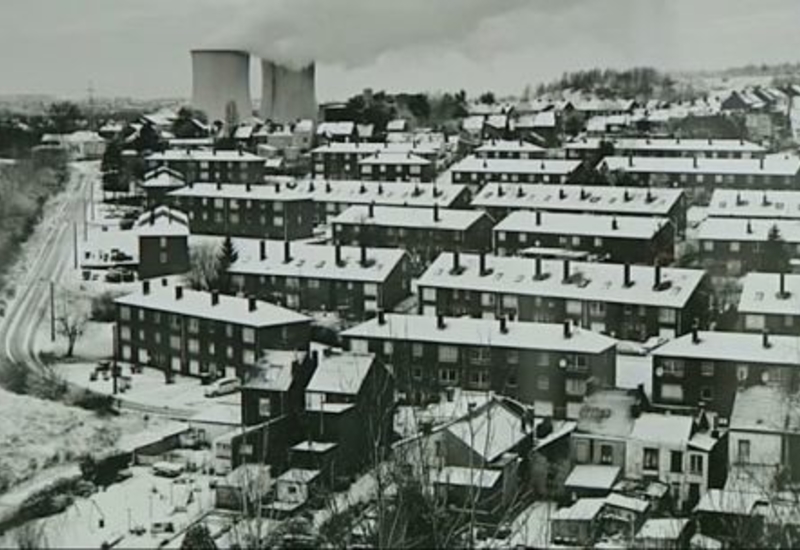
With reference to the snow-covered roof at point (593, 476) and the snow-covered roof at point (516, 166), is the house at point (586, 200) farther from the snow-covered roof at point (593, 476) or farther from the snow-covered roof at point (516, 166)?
the snow-covered roof at point (593, 476)

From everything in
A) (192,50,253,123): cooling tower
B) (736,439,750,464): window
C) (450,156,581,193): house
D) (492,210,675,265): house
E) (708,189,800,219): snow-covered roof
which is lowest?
(736,439,750,464): window

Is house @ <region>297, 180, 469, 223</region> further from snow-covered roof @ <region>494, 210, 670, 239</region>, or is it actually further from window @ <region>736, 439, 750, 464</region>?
window @ <region>736, 439, 750, 464</region>

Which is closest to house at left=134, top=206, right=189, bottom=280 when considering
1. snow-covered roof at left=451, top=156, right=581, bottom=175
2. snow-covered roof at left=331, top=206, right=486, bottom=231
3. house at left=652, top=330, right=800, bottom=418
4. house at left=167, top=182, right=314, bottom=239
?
house at left=167, top=182, right=314, bottom=239

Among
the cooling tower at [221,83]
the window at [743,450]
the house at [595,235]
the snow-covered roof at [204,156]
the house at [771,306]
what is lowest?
the window at [743,450]

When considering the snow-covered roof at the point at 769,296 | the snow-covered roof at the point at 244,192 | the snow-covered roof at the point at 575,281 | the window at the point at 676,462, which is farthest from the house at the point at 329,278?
the window at the point at 676,462

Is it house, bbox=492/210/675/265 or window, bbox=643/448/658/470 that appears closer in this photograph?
window, bbox=643/448/658/470

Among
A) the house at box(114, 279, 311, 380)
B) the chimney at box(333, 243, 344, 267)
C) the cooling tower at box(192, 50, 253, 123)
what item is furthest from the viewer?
the chimney at box(333, 243, 344, 267)
